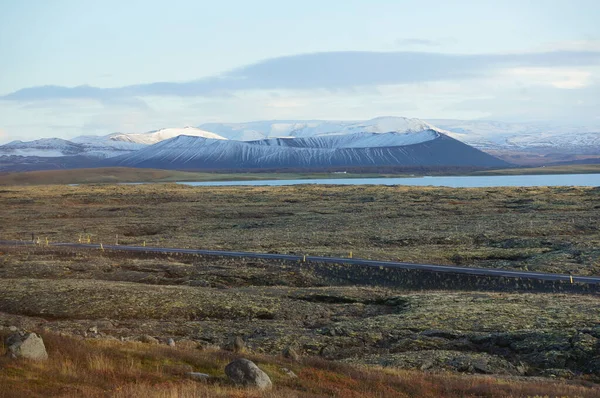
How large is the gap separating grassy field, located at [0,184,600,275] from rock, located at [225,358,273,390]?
38768mm

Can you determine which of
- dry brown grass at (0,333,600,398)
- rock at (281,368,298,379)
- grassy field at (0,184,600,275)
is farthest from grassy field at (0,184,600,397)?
grassy field at (0,184,600,275)

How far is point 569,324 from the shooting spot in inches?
1227

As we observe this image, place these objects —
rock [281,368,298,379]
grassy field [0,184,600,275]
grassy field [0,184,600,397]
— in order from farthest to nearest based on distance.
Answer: grassy field [0,184,600,275] → rock [281,368,298,379] → grassy field [0,184,600,397]

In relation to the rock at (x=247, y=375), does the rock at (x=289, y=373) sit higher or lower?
lower

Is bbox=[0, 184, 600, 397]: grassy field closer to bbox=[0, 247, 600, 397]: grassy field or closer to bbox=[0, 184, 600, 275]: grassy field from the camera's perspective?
bbox=[0, 247, 600, 397]: grassy field

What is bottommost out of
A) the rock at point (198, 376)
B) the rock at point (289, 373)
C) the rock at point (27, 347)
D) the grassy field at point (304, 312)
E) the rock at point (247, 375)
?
the grassy field at point (304, 312)

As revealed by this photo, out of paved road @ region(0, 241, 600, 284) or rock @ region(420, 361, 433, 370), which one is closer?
rock @ region(420, 361, 433, 370)

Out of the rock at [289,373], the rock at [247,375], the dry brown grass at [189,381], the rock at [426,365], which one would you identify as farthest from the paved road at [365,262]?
the rock at [247,375]

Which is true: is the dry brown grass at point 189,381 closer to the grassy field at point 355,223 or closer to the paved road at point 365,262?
the paved road at point 365,262

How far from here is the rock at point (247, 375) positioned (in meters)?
17.8

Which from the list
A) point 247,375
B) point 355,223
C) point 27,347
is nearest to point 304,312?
point 247,375

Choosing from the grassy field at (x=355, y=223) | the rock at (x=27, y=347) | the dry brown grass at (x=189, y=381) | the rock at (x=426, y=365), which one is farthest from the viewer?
the grassy field at (x=355, y=223)

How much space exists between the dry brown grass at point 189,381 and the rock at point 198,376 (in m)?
0.26

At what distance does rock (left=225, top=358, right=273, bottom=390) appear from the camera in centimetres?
1784
